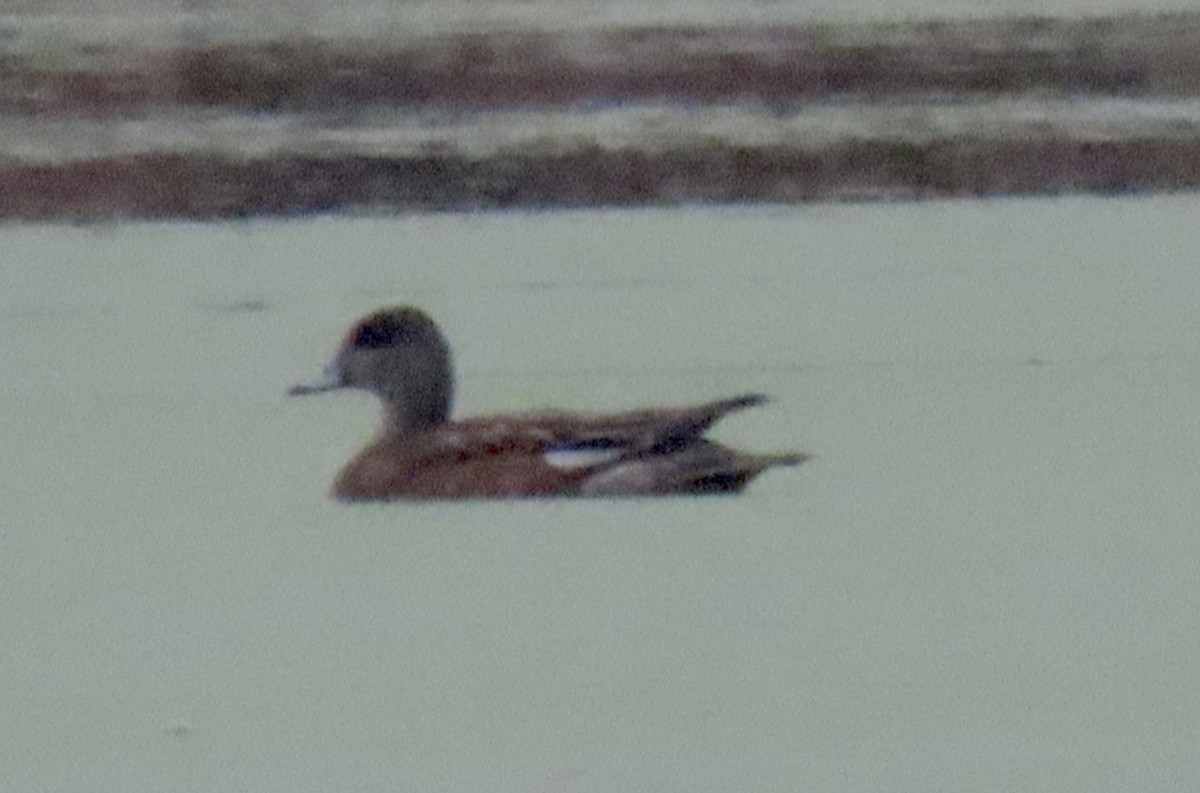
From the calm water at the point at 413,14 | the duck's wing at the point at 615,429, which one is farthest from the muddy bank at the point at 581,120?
the duck's wing at the point at 615,429

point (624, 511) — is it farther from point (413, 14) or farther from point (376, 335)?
point (413, 14)

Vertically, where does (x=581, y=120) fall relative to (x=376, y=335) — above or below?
above

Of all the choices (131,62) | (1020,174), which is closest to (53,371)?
(131,62)

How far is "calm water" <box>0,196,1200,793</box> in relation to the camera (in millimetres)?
1529

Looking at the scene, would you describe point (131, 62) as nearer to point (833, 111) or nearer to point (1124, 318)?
point (833, 111)

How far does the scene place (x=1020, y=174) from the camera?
1692 mm

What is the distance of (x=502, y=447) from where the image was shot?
1.65 m

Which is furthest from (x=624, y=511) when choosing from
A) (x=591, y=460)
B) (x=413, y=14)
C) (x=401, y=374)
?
(x=413, y=14)

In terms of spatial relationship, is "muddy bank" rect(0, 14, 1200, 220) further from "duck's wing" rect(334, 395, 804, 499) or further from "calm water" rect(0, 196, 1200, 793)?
"duck's wing" rect(334, 395, 804, 499)

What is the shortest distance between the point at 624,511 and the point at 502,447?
7 cm

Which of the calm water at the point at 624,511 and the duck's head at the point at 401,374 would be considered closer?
the calm water at the point at 624,511

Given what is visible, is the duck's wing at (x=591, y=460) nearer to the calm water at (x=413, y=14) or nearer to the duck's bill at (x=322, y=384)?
the duck's bill at (x=322, y=384)

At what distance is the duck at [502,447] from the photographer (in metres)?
1.64

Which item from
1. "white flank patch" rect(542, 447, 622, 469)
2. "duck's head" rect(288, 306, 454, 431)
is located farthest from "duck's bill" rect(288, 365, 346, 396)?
"white flank patch" rect(542, 447, 622, 469)
